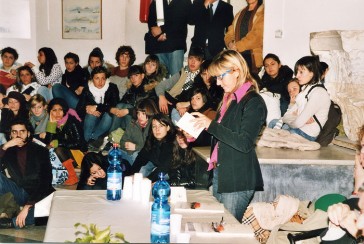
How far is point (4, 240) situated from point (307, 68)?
287 centimetres

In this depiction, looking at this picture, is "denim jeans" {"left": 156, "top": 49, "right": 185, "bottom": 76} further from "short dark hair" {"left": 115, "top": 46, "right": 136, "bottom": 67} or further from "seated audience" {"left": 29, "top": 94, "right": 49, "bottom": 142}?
"seated audience" {"left": 29, "top": 94, "right": 49, "bottom": 142}

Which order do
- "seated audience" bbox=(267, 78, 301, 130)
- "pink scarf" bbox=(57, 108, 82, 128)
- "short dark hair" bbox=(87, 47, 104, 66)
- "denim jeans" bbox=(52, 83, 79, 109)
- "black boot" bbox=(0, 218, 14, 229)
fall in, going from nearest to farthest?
"black boot" bbox=(0, 218, 14, 229) < "seated audience" bbox=(267, 78, 301, 130) < "pink scarf" bbox=(57, 108, 82, 128) < "denim jeans" bbox=(52, 83, 79, 109) < "short dark hair" bbox=(87, 47, 104, 66)

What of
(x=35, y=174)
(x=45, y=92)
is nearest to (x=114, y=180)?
(x=35, y=174)

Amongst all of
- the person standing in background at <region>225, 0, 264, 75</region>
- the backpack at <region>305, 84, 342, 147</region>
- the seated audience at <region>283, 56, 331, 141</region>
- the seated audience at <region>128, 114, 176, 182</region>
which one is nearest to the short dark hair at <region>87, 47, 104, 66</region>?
the person standing in background at <region>225, 0, 264, 75</region>

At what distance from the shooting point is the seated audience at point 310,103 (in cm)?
469

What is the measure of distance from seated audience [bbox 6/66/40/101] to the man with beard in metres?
1.45

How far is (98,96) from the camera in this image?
6.25 metres

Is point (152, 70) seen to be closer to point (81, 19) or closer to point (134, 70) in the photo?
point (134, 70)

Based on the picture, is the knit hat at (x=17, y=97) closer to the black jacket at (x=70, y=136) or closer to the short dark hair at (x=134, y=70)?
the black jacket at (x=70, y=136)

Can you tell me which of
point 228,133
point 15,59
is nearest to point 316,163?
point 228,133

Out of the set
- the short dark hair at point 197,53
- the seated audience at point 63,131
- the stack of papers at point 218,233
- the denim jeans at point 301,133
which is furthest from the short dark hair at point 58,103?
the stack of papers at point 218,233

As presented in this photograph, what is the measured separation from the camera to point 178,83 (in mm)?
6059

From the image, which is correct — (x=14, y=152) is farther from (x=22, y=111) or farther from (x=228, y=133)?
(x=228, y=133)

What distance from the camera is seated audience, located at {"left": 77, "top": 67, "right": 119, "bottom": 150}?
6.10 meters
